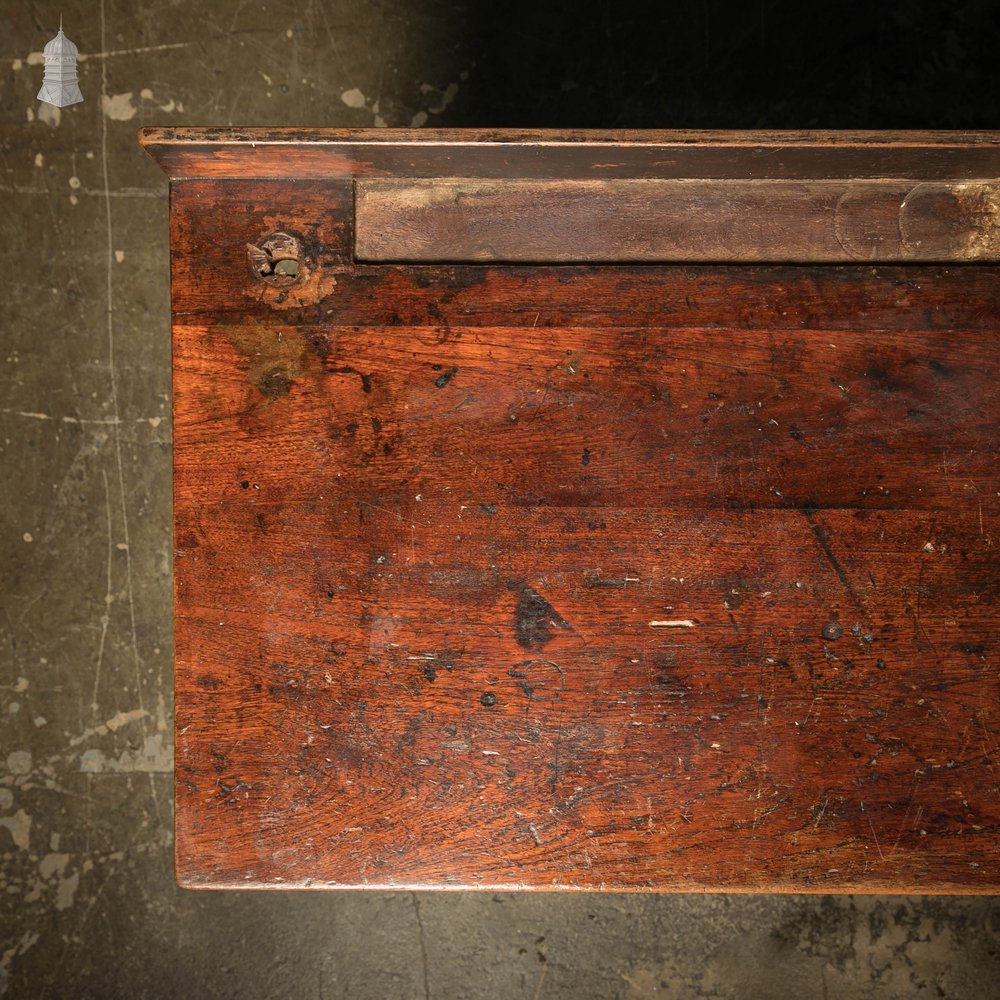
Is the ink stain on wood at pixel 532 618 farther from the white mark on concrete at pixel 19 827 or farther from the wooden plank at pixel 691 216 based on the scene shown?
the white mark on concrete at pixel 19 827

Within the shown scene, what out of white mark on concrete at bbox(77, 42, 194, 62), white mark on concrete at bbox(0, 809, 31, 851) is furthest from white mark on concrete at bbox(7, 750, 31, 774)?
white mark on concrete at bbox(77, 42, 194, 62)

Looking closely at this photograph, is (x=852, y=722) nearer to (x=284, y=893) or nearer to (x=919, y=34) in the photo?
(x=284, y=893)

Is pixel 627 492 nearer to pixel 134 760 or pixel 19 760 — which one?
pixel 134 760

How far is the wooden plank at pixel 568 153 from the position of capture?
132 cm

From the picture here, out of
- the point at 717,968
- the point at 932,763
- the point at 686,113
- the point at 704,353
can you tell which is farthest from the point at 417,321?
the point at 717,968

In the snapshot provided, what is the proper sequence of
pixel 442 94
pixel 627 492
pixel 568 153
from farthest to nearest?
pixel 442 94, pixel 627 492, pixel 568 153

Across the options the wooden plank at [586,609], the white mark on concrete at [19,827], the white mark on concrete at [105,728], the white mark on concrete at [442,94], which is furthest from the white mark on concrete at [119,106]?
the white mark on concrete at [19,827]

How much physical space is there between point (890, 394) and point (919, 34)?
136 cm

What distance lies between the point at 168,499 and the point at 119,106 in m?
1.19

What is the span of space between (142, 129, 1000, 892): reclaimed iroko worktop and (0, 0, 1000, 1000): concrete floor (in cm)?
80

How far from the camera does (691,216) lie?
57.6 inches

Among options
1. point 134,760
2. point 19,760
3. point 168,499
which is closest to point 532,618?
point 168,499

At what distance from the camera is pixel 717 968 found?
213 cm

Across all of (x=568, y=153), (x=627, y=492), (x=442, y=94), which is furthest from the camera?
(x=442, y=94)
